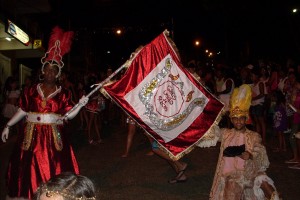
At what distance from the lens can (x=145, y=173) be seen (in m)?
7.56

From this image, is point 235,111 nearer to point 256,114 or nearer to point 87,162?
point 87,162

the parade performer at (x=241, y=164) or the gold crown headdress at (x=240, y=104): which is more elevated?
the gold crown headdress at (x=240, y=104)

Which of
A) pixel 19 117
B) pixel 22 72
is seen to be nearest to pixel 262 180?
pixel 19 117

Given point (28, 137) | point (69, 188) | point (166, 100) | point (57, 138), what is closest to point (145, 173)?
point (166, 100)

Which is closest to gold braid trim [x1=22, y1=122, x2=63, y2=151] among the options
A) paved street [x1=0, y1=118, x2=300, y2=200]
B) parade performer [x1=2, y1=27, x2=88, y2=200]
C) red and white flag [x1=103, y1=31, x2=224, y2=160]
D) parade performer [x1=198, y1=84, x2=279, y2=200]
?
parade performer [x1=2, y1=27, x2=88, y2=200]

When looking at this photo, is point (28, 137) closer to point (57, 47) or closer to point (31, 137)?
point (31, 137)

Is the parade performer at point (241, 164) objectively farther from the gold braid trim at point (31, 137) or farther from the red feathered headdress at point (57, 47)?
the red feathered headdress at point (57, 47)

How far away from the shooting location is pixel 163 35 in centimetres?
615

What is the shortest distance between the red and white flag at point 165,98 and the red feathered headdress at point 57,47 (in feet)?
2.72

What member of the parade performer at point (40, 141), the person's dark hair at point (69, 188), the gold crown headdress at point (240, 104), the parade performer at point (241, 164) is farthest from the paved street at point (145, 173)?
the person's dark hair at point (69, 188)

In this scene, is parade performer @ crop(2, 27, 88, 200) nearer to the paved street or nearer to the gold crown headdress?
the paved street

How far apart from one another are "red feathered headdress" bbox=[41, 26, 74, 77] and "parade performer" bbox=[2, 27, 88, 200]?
10 centimetres

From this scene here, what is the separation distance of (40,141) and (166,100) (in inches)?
75.1

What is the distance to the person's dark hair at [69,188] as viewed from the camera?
6.09 feet
